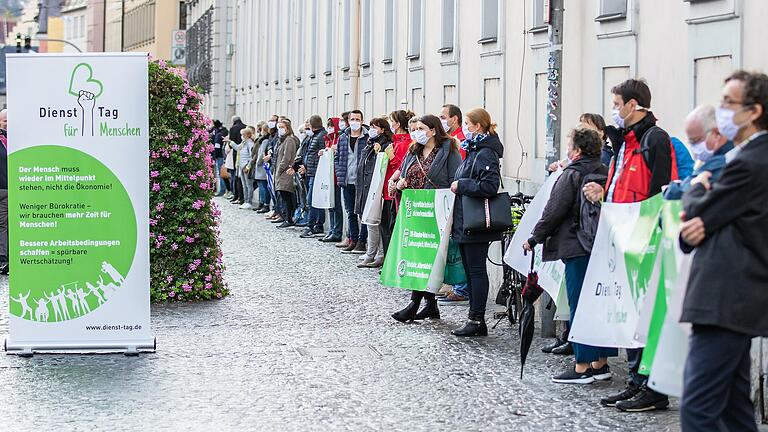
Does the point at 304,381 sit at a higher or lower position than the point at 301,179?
lower

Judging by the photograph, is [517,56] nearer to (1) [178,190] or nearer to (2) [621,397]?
(1) [178,190]

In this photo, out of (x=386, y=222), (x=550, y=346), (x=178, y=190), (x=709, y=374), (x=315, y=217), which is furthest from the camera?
(x=315, y=217)

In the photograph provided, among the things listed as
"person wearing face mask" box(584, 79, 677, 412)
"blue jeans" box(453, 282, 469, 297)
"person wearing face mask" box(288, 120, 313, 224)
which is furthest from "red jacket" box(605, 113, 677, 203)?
"person wearing face mask" box(288, 120, 313, 224)

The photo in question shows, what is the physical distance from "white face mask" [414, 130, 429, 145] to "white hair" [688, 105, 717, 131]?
6.76m

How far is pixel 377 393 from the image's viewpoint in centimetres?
1031

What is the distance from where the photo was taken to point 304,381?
35.3 feet

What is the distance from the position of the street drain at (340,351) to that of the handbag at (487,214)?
1284mm

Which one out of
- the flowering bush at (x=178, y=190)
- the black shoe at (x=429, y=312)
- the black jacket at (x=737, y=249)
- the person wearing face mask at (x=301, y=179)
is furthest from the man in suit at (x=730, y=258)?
the person wearing face mask at (x=301, y=179)

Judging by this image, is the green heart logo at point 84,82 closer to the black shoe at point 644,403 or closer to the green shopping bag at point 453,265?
the green shopping bag at point 453,265

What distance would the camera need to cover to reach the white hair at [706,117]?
7.52 m

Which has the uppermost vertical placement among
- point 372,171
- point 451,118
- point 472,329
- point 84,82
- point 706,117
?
point 84,82

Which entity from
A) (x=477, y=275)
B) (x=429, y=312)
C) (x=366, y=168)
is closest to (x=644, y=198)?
(x=477, y=275)

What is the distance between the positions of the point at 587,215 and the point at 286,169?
17.4 m

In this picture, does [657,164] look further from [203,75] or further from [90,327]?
[203,75]
